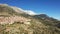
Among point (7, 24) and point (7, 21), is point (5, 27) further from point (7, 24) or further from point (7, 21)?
point (7, 21)

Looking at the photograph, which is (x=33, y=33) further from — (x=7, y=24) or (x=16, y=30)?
(x=7, y=24)

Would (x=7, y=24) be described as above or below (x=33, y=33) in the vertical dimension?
above

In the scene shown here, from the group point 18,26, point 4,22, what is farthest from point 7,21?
point 18,26

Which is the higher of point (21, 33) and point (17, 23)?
point (17, 23)

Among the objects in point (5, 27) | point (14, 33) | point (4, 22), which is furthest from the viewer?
point (4, 22)

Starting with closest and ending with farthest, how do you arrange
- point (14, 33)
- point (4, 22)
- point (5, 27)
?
point (14, 33)
point (5, 27)
point (4, 22)

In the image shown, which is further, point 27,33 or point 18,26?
point 18,26

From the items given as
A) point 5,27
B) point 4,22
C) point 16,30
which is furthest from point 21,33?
point 4,22

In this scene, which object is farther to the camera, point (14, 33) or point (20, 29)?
point (20, 29)
